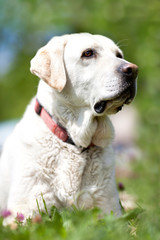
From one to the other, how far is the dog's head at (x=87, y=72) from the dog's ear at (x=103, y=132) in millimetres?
227

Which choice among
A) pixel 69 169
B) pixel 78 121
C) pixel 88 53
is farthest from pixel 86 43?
pixel 69 169

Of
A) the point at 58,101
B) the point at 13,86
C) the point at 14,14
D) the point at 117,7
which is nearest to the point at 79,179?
the point at 58,101

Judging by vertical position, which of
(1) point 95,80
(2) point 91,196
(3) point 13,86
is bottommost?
(3) point 13,86

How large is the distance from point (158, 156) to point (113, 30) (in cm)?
529

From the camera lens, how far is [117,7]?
26.3 feet

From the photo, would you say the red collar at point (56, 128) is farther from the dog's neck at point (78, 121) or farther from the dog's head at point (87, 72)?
the dog's head at point (87, 72)

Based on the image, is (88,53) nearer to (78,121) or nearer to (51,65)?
(51,65)

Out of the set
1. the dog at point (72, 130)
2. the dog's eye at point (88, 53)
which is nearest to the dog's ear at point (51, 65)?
the dog at point (72, 130)

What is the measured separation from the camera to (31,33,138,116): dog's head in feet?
11.8

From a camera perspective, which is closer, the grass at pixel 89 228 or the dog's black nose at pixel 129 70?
the grass at pixel 89 228

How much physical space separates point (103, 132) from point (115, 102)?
388mm

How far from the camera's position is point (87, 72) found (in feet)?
12.4

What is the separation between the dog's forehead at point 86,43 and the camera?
387cm

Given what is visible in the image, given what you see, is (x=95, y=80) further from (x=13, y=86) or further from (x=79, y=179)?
(x=13, y=86)
